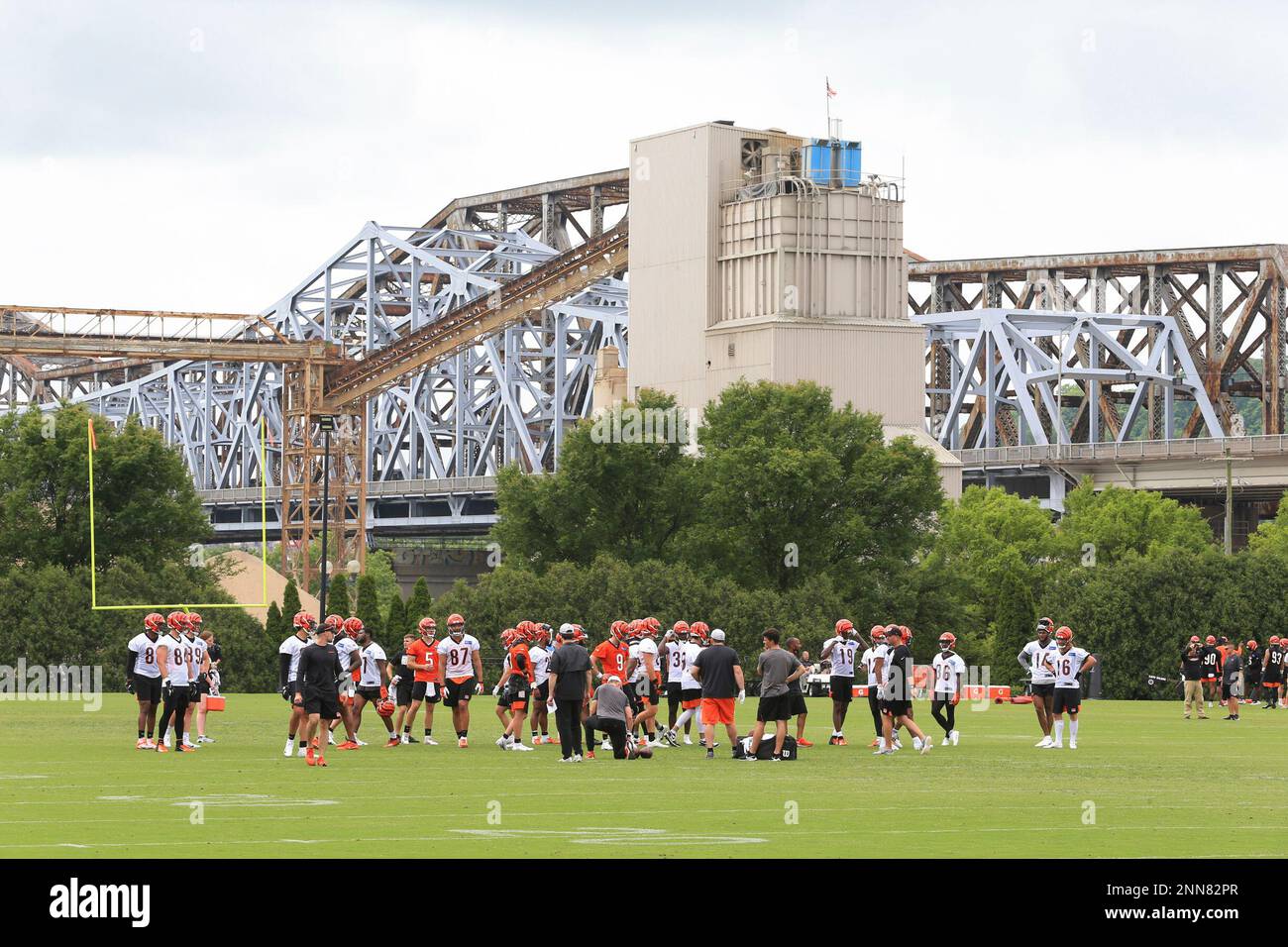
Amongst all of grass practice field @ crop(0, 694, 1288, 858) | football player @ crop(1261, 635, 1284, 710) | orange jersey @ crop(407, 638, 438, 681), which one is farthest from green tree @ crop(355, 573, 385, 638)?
orange jersey @ crop(407, 638, 438, 681)

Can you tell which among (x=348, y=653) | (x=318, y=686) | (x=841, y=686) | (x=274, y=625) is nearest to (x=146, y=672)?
Result: (x=348, y=653)

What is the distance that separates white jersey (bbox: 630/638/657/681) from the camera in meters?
35.6

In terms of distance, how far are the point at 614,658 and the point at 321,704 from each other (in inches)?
194

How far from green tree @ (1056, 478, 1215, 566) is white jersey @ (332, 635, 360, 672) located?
218 feet

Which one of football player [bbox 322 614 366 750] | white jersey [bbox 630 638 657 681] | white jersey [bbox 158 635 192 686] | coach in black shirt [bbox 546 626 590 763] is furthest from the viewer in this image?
white jersey [bbox 630 638 657 681]

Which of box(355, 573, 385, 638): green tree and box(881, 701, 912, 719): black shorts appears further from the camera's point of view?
box(355, 573, 385, 638): green tree

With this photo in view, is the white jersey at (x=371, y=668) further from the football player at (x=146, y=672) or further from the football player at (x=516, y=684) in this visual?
the football player at (x=146, y=672)

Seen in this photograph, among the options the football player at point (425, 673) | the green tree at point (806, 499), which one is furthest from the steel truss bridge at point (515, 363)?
the football player at point (425, 673)

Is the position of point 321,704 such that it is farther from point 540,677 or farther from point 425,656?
point 425,656

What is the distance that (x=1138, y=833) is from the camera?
21141 millimetres

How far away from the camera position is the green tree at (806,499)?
7831 cm

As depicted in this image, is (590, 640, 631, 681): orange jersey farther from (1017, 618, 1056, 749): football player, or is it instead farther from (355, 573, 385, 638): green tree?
(355, 573, 385, 638): green tree

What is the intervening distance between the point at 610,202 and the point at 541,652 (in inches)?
4617
